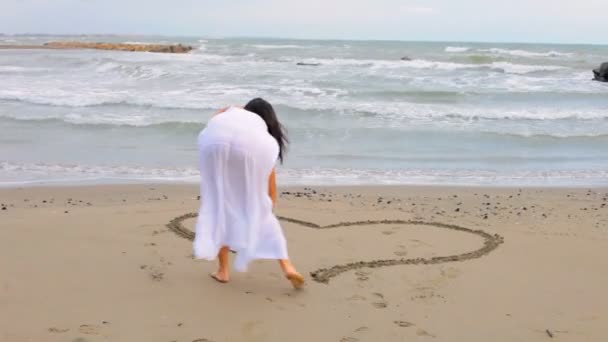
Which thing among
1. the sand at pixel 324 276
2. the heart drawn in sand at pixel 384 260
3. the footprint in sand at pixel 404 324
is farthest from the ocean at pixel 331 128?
the footprint in sand at pixel 404 324

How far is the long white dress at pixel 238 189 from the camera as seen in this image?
4.42 m

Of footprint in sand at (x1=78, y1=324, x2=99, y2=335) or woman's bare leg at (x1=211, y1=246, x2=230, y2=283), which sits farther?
woman's bare leg at (x1=211, y1=246, x2=230, y2=283)

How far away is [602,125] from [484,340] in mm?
13054

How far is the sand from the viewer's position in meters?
3.98

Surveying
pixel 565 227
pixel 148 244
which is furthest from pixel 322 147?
pixel 148 244

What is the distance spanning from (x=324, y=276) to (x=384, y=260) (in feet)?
2.20

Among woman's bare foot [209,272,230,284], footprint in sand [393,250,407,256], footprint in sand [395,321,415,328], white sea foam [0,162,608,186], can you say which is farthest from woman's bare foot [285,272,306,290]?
white sea foam [0,162,608,186]

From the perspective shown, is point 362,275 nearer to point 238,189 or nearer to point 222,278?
point 222,278

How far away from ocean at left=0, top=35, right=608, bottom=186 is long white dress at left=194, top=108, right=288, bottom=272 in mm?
4526

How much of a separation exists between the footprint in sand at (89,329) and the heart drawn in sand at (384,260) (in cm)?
165

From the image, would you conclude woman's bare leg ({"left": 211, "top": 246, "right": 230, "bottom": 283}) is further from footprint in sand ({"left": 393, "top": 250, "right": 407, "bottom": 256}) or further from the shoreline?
the shoreline

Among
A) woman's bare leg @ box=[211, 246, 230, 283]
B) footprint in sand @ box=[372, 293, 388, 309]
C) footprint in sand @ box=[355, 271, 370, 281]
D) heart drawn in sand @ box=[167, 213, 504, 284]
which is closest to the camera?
footprint in sand @ box=[372, 293, 388, 309]

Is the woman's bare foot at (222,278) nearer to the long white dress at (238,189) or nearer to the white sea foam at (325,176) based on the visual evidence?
the long white dress at (238,189)

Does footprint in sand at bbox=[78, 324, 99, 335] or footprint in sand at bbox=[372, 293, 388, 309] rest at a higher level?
footprint in sand at bbox=[372, 293, 388, 309]
